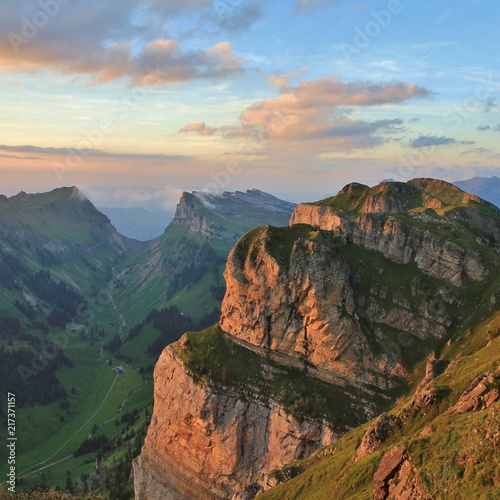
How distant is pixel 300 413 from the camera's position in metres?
101

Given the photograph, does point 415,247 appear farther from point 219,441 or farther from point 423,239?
point 219,441

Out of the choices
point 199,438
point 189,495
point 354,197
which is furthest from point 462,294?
point 354,197

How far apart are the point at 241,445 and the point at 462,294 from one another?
60.8m

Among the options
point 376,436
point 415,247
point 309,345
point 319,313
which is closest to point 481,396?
point 376,436

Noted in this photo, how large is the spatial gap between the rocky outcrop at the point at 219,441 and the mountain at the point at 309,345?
23cm

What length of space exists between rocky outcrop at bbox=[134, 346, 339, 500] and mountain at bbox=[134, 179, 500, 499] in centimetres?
23

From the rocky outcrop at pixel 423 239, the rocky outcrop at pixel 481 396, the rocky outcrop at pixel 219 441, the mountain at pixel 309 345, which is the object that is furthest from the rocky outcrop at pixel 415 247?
the rocky outcrop at pixel 481 396

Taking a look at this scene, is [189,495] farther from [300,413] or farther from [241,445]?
[300,413]

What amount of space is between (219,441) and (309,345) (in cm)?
2930

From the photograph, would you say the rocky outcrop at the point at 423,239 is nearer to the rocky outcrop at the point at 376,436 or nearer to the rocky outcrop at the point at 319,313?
the rocky outcrop at the point at 319,313

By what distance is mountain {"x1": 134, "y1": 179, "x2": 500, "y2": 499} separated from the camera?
336ft

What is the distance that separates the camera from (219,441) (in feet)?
347

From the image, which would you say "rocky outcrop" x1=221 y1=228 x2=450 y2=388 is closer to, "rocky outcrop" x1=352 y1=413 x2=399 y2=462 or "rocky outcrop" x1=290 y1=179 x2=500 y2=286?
"rocky outcrop" x1=290 y1=179 x2=500 y2=286

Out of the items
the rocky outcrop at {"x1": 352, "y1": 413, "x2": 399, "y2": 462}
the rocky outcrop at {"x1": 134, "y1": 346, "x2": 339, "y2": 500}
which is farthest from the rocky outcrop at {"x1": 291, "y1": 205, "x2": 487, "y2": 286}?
the rocky outcrop at {"x1": 352, "y1": 413, "x2": 399, "y2": 462}
